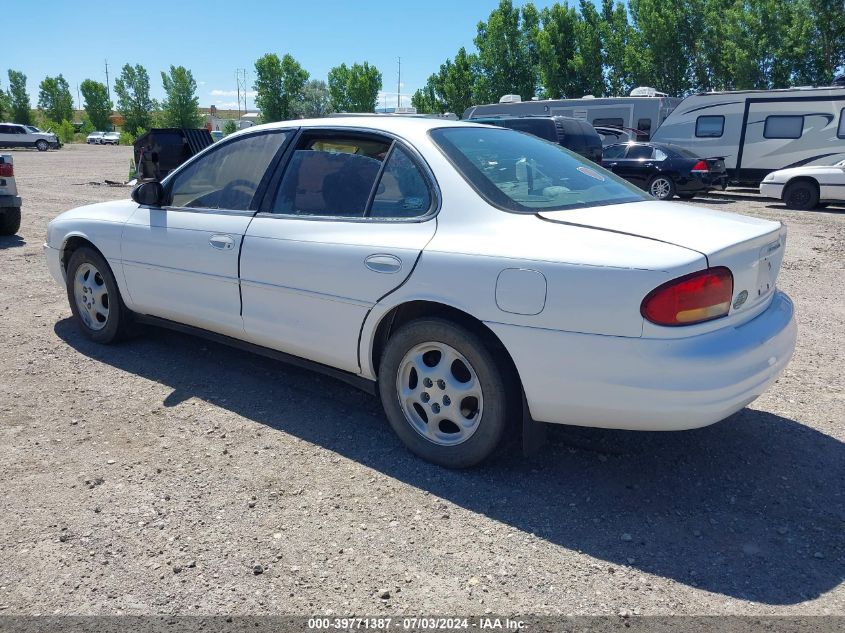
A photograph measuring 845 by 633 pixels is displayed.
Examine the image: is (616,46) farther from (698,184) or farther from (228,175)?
(228,175)

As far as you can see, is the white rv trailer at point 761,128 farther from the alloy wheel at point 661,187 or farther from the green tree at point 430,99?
the green tree at point 430,99

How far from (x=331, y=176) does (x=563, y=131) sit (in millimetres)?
11485

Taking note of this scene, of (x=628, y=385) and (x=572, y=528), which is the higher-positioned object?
(x=628, y=385)

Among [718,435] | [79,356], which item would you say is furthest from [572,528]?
[79,356]

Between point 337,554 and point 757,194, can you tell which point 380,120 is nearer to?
point 337,554

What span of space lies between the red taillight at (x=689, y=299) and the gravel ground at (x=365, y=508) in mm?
867

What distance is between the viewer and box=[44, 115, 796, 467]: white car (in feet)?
9.34

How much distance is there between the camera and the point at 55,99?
86000mm

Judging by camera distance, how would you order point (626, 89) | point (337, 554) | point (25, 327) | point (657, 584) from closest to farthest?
point (657, 584) < point (337, 554) < point (25, 327) < point (626, 89)

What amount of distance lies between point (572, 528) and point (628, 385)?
638 mm

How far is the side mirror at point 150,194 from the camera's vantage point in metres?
4.57

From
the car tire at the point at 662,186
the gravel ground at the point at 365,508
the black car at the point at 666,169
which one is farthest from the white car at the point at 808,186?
the gravel ground at the point at 365,508

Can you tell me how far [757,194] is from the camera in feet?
66.2

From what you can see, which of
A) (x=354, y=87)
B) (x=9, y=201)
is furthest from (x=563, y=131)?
(x=354, y=87)
